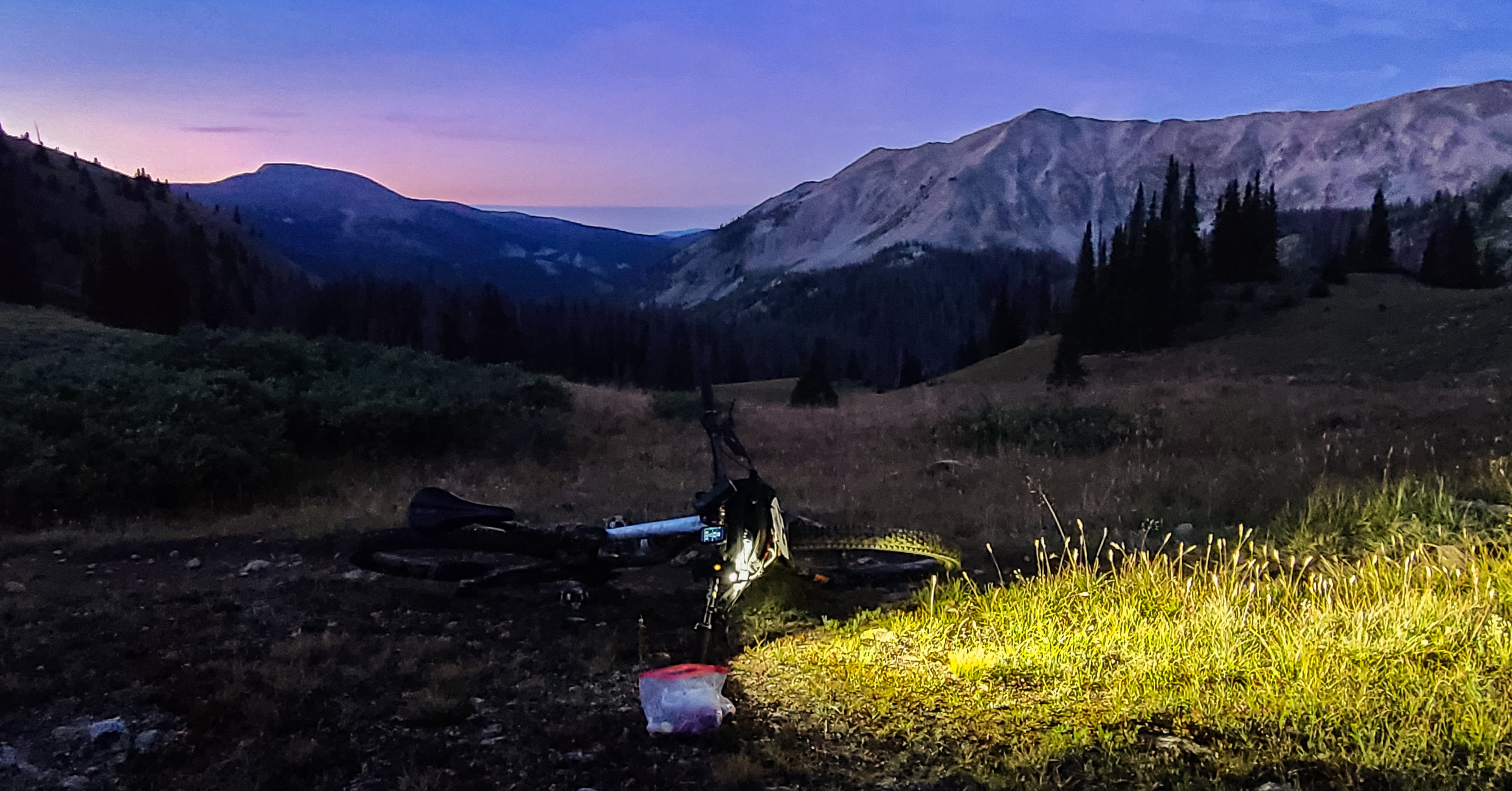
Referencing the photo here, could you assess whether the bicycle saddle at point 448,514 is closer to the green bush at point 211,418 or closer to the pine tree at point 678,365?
the green bush at point 211,418

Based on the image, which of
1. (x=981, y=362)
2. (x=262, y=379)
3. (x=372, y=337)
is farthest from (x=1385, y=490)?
(x=372, y=337)

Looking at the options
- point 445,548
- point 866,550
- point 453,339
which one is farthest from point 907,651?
point 453,339

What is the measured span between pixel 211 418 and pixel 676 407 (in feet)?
49.3

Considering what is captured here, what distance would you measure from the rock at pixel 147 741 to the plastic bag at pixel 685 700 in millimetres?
1733

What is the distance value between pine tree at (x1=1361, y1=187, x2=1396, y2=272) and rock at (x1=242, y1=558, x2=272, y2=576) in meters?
87.0

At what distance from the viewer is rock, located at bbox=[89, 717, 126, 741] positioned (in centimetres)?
331

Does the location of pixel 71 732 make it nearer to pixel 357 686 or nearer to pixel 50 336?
pixel 357 686

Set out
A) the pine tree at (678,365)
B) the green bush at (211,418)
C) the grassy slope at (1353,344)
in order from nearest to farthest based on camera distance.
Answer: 1. the green bush at (211,418)
2. the grassy slope at (1353,344)
3. the pine tree at (678,365)

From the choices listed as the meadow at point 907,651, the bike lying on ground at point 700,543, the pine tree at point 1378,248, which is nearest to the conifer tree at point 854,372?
the pine tree at point 1378,248

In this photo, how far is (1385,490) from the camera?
667 centimetres

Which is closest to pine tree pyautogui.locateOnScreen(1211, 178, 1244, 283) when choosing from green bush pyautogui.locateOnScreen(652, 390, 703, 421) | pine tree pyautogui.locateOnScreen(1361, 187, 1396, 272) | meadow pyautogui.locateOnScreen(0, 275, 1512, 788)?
pine tree pyautogui.locateOnScreen(1361, 187, 1396, 272)

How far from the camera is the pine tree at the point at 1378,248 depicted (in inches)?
2968

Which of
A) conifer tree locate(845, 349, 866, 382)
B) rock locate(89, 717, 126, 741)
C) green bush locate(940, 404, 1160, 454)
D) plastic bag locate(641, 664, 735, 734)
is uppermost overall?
plastic bag locate(641, 664, 735, 734)

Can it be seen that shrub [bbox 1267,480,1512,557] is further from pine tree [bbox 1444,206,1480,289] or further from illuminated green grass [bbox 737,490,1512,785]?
pine tree [bbox 1444,206,1480,289]
